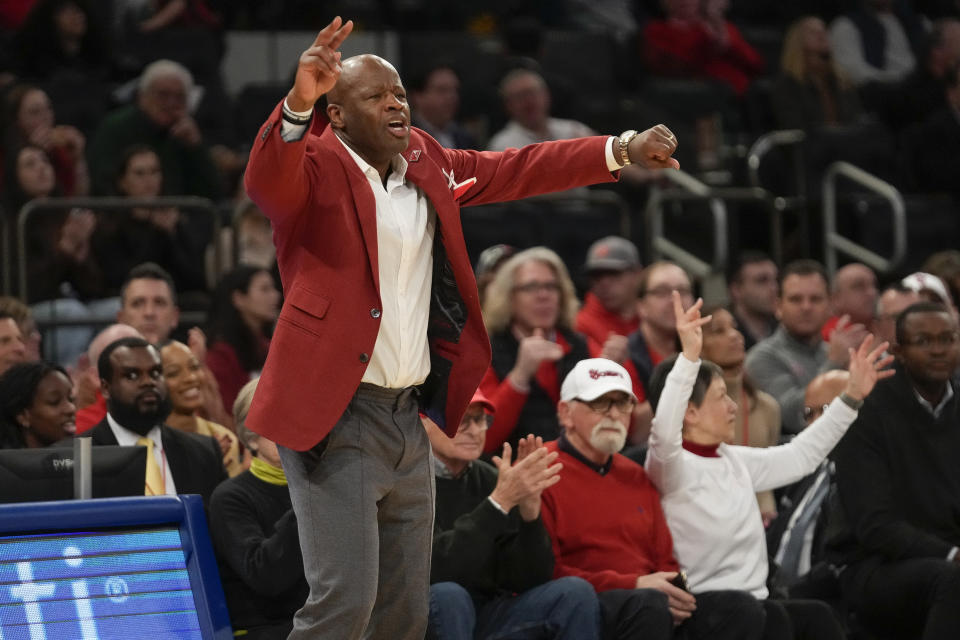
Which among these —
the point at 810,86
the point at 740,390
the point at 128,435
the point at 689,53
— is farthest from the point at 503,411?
the point at 689,53

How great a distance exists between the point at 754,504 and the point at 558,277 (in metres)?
1.85

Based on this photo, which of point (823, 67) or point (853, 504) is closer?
point (853, 504)

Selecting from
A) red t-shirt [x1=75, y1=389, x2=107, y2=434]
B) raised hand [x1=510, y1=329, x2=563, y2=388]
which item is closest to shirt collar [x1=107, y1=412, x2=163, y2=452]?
red t-shirt [x1=75, y1=389, x2=107, y2=434]

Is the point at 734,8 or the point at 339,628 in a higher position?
the point at 734,8

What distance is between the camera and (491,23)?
10977mm

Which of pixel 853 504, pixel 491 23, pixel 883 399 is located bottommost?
pixel 853 504

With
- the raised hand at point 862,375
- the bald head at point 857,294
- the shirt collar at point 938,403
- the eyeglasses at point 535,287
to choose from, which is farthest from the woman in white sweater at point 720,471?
the bald head at point 857,294

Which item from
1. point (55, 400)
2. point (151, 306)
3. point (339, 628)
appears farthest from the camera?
point (151, 306)

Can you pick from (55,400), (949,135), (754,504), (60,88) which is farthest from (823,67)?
(55,400)

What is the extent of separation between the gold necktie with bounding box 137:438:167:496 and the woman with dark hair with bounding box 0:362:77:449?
281 millimetres

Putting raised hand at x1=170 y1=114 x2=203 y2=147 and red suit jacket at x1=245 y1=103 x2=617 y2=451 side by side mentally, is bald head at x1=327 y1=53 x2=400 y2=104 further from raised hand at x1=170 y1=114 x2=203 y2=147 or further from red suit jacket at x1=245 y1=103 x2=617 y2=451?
raised hand at x1=170 y1=114 x2=203 y2=147

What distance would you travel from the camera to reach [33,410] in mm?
5070

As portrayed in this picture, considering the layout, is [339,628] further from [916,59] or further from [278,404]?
[916,59]

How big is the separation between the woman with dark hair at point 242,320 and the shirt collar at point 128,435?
1.39 meters
